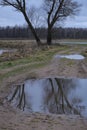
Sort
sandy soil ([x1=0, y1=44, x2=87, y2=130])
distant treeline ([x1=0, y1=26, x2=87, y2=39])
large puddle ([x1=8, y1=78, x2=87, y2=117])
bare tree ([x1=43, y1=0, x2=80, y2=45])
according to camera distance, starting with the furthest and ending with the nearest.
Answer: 1. distant treeline ([x1=0, y1=26, x2=87, y2=39])
2. bare tree ([x1=43, y1=0, x2=80, y2=45])
3. large puddle ([x1=8, y1=78, x2=87, y2=117])
4. sandy soil ([x1=0, y1=44, x2=87, y2=130])

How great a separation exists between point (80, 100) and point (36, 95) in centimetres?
164

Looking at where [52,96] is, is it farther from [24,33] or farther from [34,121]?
[24,33]

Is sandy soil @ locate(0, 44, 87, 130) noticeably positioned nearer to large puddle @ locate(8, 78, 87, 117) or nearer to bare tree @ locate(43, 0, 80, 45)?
large puddle @ locate(8, 78, 87, 117)

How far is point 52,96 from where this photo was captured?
39.0ft

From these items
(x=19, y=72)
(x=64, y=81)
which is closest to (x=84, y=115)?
(x=64, y=81)

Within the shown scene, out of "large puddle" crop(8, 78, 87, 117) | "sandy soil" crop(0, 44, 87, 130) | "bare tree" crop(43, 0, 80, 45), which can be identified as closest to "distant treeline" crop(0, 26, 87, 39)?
"bare tree" crop(43, 0, 80, 45)

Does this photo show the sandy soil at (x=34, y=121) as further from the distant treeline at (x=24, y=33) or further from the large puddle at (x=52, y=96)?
the distant treeline at (x=24, y=33)

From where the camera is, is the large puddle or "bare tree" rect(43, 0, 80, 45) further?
"bare tree" rect(43, 0, 80, 45)

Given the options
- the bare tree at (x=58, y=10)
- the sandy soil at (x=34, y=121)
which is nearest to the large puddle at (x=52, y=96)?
the sandy soil at (x=34, y=121)

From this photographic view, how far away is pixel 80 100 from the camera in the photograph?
431 inches

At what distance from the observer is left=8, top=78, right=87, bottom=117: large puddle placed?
1005 centimetres

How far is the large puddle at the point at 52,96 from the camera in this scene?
1005cm

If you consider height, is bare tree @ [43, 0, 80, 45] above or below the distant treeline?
above

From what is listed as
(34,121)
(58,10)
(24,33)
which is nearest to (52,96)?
(34,121)
